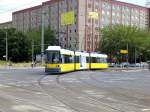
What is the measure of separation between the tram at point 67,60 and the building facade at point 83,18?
196 ft

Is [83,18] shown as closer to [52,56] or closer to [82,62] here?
→ [82,62]

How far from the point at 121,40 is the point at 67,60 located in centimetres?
6967

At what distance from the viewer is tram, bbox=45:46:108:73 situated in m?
43.9

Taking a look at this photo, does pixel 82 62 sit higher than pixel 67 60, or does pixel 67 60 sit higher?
pixel 67 60

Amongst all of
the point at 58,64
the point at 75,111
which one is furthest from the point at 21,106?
the point at 58,64

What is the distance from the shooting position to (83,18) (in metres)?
136

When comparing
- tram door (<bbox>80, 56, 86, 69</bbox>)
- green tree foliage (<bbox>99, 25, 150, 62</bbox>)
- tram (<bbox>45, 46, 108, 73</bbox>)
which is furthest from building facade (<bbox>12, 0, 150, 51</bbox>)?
tram door (<bbox>80, 56, 86, 69</bbox>)

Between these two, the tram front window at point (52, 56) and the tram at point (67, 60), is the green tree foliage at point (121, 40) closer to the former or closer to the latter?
the tram at point (67, 60)

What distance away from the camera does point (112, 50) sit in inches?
4560

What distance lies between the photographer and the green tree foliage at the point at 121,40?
116 metres

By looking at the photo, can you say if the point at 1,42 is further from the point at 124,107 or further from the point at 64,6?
the point at 124,107

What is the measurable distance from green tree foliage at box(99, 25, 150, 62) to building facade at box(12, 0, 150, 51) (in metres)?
8.21

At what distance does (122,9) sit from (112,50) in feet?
135

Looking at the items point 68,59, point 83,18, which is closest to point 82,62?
point 68,59
